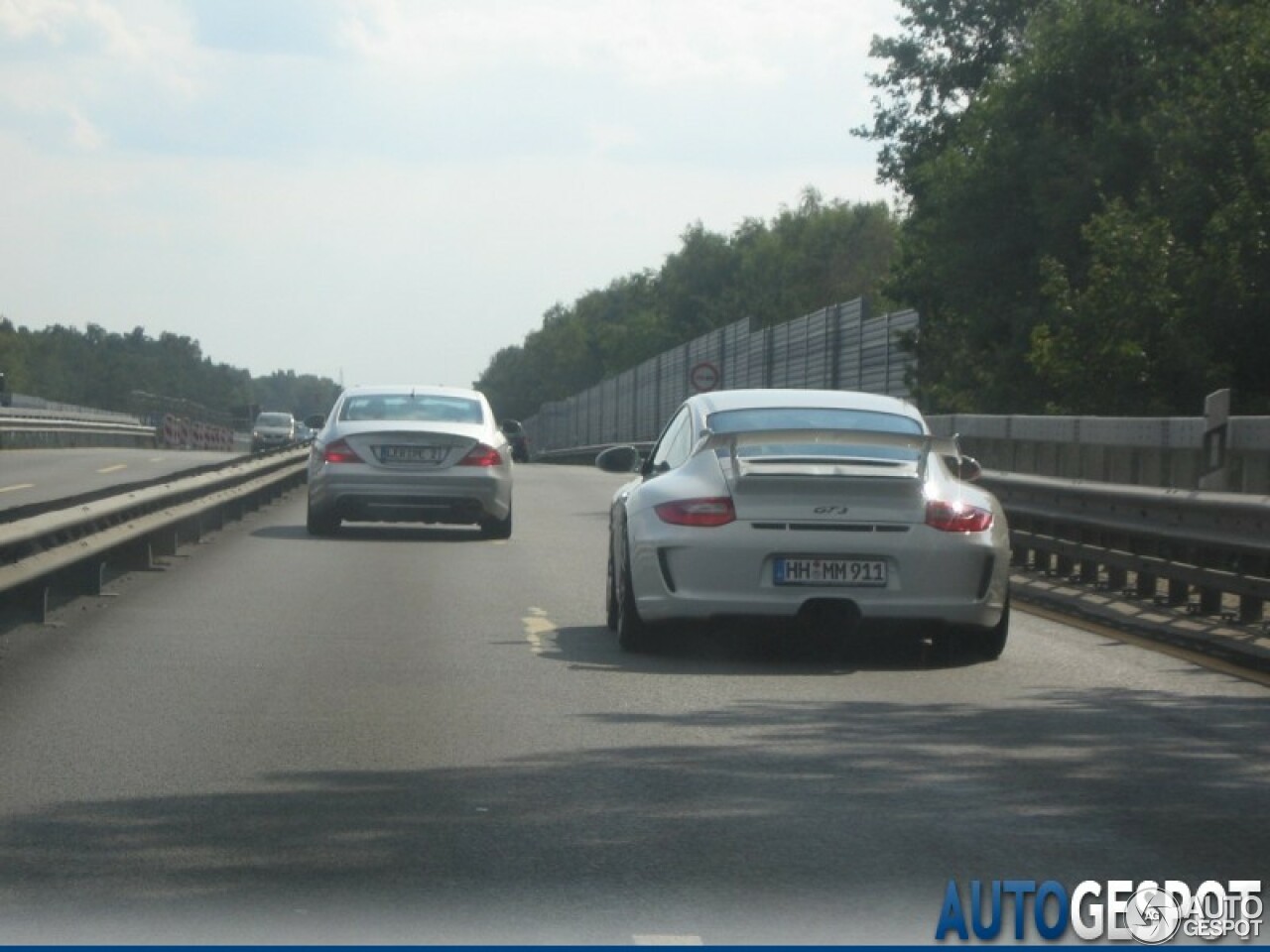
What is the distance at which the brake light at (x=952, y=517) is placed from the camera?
11.7 metres

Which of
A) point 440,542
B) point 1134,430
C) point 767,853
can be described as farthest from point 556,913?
point 440,542

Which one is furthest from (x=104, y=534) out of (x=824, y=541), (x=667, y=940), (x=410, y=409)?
(x=667, y=940)

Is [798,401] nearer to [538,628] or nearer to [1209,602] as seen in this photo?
[538,628]

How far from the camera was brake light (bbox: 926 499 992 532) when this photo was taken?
460 inches

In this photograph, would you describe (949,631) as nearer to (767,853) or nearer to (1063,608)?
(1063,608)

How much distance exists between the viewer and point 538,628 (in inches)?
534

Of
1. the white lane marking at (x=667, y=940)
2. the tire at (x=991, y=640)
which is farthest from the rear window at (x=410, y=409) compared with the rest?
the white lane marking at (x=667, y=940)

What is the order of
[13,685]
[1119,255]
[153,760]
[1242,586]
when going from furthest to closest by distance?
[1119,255]
[1242,586]
[13,685]
[153,760]

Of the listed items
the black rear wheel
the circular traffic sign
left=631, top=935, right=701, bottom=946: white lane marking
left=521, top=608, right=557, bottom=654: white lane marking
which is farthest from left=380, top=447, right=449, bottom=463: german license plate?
the circular traffic sign

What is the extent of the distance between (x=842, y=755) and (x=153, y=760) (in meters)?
2.47

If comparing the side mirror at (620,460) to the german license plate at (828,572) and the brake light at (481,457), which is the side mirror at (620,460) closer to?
the german license plate at (828,572)

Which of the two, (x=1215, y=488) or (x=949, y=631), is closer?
(x=949, y=631)

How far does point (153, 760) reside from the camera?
27.2 ft

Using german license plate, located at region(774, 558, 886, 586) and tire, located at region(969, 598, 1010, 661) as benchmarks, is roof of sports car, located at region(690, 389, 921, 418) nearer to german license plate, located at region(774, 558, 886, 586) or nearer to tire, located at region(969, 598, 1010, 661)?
tire, located at region(969, 598, 1010, 661)
